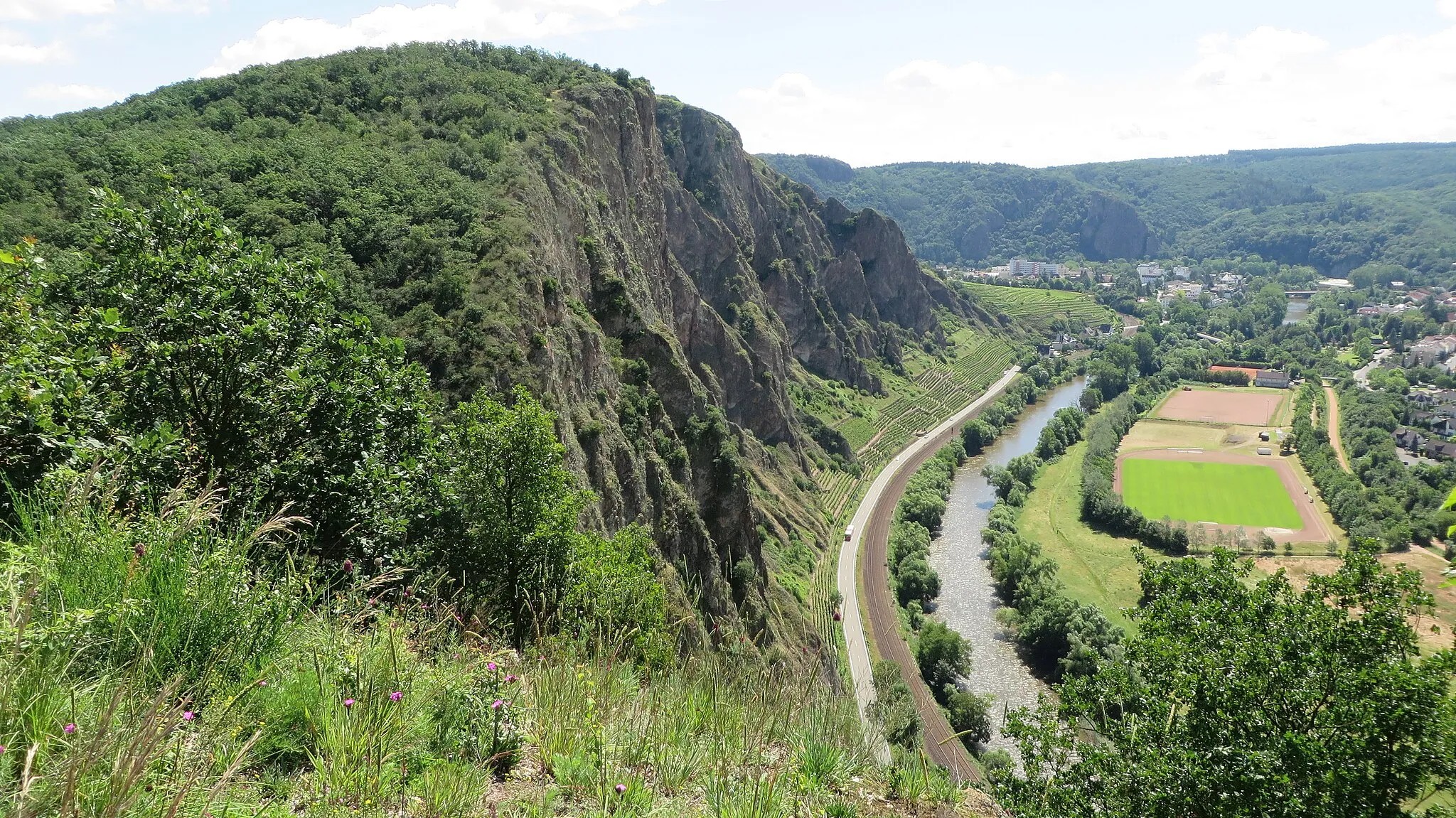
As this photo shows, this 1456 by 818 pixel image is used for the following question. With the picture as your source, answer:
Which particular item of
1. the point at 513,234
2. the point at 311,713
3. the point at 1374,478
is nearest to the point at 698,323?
the point at 513,234

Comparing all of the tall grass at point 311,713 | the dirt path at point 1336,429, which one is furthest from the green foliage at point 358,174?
the dirt path at point 1336,429

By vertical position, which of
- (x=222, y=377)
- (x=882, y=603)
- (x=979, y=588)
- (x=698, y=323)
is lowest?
(x=979, y=588)

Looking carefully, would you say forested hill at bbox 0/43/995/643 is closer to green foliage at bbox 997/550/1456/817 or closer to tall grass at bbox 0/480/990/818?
tall grass at bbox 0/480/990/818

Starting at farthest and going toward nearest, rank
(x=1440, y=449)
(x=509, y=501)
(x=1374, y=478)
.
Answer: (x=1440, y=449) → (x=1374, y=478) → (x=509, y=501)

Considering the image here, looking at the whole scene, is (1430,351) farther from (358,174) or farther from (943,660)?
(358,174)

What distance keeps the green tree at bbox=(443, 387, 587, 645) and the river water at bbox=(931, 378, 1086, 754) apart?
73.0 ft

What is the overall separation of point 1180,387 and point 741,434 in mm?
116553

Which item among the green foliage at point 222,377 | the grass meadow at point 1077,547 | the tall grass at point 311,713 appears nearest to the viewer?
the tall grass at point 311,713

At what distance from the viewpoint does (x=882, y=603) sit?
64.9m

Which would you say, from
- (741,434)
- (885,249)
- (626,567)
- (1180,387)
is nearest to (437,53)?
(741,434)

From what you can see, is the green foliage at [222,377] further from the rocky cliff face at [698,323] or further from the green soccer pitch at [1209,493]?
the green soccer pitch at [1209,493]

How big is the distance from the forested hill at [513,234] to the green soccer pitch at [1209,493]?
43.1 m

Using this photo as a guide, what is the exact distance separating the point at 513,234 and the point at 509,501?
30.9 m

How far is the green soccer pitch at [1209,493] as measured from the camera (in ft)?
280
